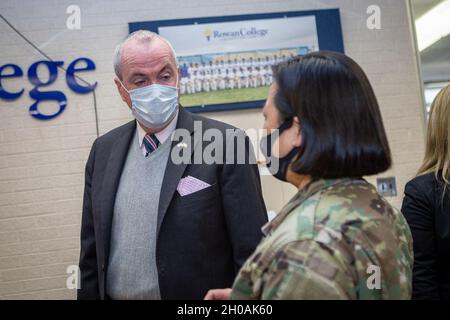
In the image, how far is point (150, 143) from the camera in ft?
6.45

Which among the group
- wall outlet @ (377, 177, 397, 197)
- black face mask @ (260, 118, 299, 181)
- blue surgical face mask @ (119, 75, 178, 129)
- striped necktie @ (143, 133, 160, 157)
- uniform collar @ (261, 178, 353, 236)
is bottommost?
wall outlet @ (377, 177, 397, 197)

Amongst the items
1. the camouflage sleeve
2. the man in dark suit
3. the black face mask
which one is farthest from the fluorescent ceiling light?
the camouflage sleeve

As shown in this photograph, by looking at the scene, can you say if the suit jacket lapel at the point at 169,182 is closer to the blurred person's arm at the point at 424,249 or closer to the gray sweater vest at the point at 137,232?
the gray sweater vest at the point at 137,232

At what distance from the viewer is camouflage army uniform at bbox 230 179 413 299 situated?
3.16 feet

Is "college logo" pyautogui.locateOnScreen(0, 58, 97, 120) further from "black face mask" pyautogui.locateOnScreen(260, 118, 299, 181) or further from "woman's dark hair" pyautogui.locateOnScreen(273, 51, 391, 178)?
"woman's dark hair" pyautogui.locateOnScreen(273, 51, 391, 178)

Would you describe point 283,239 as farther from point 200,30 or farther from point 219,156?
point 200,30

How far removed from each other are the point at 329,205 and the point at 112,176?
1093 millimetres

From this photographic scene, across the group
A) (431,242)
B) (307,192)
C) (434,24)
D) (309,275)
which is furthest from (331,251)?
(434,24)

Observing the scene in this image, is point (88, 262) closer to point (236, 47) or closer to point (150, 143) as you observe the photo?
point (150, 143)

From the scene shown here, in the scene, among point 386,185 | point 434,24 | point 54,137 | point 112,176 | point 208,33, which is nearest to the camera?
point 112,176

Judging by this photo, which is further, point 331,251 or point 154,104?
point 154,104

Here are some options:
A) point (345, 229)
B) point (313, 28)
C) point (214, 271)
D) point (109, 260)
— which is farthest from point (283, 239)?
point (313, 28)

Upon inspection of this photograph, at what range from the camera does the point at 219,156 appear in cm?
182

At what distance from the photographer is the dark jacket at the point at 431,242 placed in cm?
176
